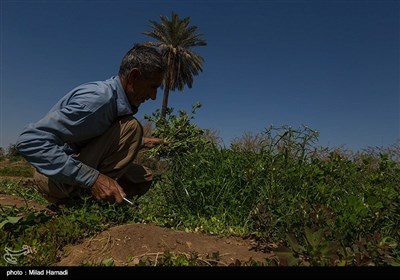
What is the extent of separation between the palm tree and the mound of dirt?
26.7 metres

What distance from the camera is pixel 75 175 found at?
2.99 m

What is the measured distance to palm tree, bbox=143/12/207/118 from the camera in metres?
29.5

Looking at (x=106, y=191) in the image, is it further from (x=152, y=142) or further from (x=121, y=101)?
(x=152, y=142)

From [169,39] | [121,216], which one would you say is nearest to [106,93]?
[121,216]

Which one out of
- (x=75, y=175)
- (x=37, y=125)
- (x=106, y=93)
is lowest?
(x=75, y=175)

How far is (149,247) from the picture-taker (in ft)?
8.16

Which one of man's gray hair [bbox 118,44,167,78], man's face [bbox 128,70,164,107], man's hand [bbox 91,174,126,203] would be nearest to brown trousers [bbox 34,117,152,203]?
man's face [bbox 128,70,164,107]

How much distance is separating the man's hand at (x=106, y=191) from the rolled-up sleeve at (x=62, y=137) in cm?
5

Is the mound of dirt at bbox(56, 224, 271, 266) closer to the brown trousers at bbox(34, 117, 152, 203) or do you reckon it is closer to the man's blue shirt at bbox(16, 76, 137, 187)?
the man's blue shirt at bbox(16, 76, 137, 187)

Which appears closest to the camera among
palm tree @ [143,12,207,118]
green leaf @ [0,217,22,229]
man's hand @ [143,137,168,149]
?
green leaf @ [0,217,22,229]

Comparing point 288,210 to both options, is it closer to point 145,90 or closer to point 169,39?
point 145,90

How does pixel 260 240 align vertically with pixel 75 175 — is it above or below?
below
